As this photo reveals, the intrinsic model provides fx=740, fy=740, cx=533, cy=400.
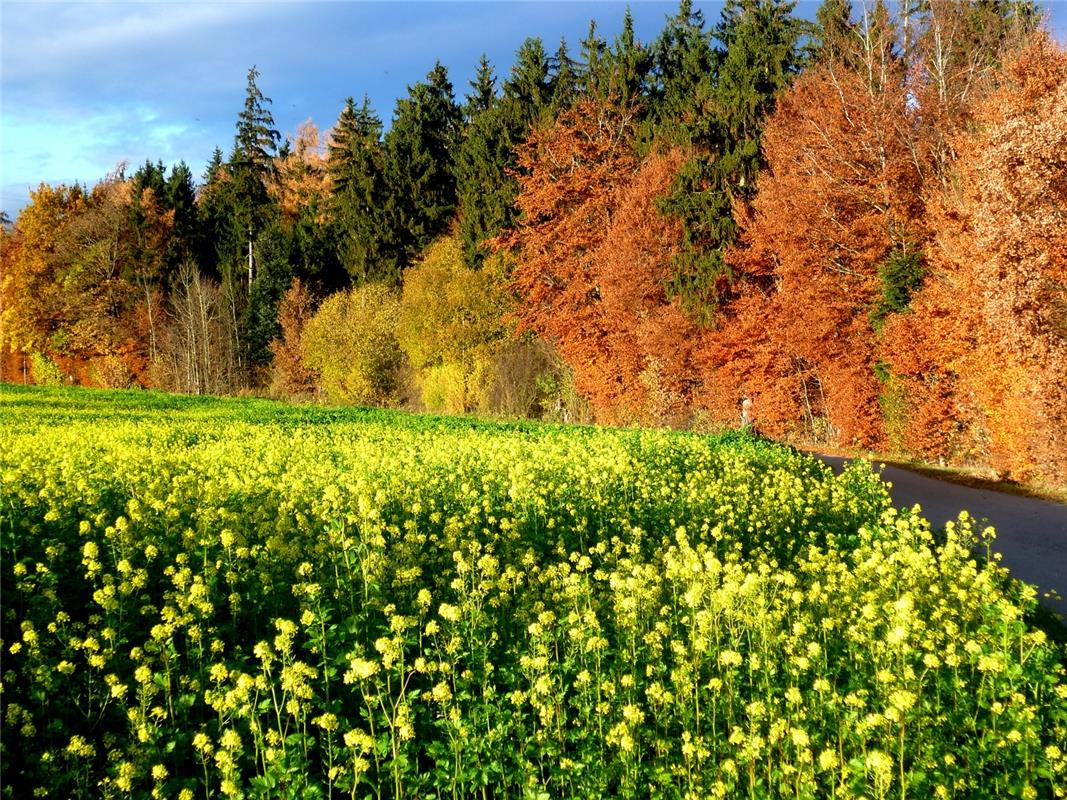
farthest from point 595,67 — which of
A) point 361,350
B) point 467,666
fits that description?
point 467,666

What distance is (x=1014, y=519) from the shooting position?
10969mm

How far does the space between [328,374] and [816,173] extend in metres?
23.0

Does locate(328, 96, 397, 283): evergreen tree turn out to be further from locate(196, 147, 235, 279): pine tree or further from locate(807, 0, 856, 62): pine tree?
locate(807, 0, 856, 62): pine tree

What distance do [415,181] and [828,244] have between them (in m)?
24.3

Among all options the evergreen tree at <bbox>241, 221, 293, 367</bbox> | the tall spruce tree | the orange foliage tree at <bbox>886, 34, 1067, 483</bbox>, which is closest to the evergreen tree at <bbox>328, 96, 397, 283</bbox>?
the evergreen tree at <bbox>241, 221, 293, 367</bbox>

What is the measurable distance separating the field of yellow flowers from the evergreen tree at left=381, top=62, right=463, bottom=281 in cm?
3249

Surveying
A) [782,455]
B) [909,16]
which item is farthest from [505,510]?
[909,16]

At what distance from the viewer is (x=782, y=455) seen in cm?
1341

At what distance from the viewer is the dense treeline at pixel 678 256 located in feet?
50.1

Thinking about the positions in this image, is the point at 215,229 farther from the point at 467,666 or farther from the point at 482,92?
the point at 467,666

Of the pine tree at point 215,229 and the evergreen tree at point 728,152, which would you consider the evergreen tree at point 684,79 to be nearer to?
the evergreen tree at point 728,152

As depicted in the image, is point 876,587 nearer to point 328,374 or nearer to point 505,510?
point 505,510

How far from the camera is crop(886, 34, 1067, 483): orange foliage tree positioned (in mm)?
13203

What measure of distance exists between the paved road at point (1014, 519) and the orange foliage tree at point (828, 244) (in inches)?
236
